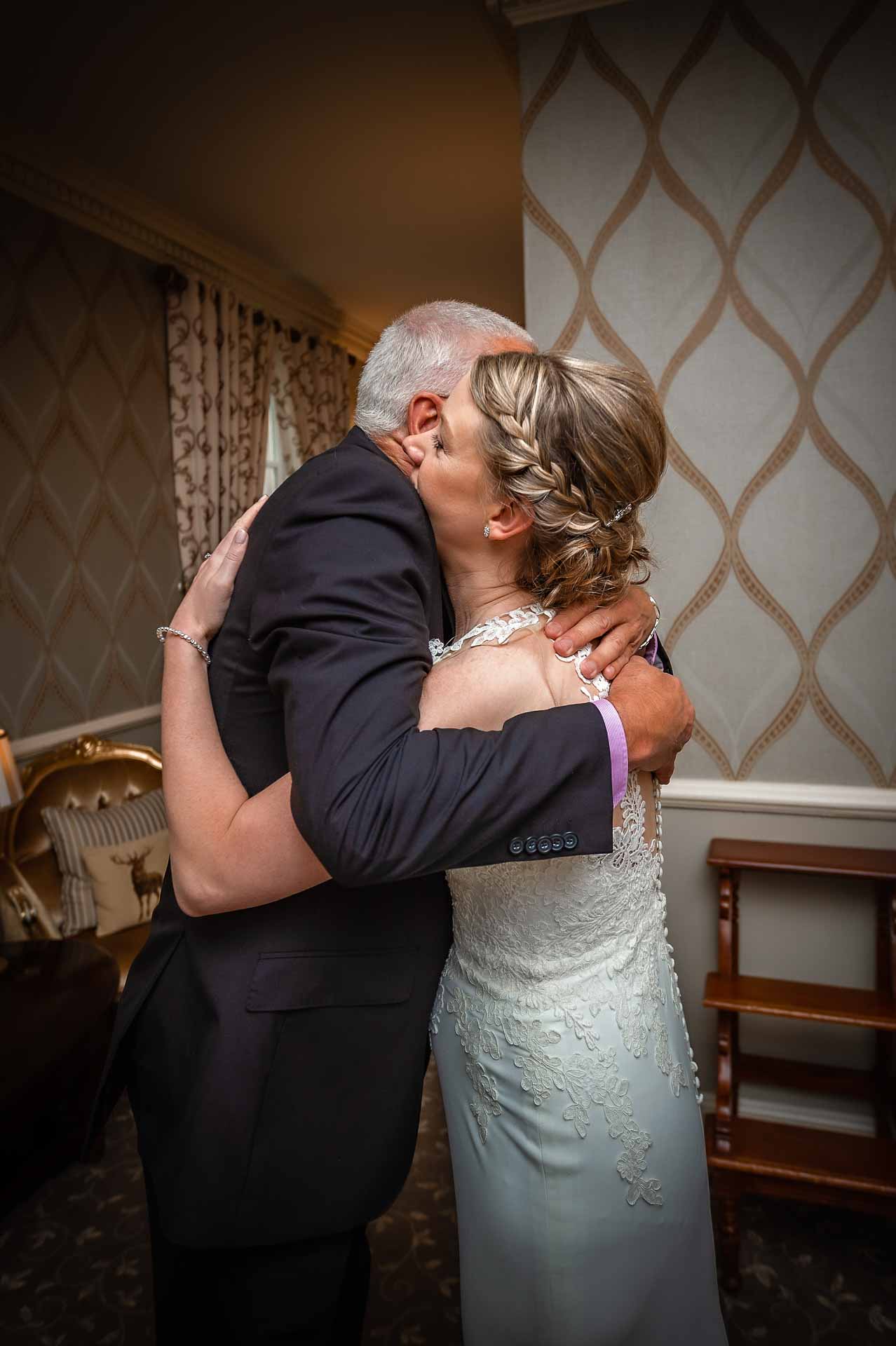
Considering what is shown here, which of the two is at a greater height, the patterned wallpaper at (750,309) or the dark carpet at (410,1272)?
the patterned wallpaper at (750,309)

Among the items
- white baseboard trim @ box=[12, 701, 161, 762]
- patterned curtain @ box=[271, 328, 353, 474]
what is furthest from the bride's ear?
patterned curtain @ box=[271, 328, 353, 474]

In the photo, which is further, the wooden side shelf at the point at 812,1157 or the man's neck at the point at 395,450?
the wooden side shelf at the point at 812,1157

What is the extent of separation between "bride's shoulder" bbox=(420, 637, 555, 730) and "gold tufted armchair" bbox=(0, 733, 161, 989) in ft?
8.15

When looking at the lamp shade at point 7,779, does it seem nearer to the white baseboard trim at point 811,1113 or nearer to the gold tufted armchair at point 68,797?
the gold tufted armchair at point 68,797

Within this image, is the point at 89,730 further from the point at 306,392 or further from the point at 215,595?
the point at 215,595

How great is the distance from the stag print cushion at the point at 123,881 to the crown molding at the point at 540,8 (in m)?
2.83

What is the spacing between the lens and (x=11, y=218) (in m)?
3.66

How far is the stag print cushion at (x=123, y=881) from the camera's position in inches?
132

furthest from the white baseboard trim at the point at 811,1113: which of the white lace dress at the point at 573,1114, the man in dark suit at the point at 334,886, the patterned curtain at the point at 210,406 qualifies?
the patterned curtain at the point at 210,406

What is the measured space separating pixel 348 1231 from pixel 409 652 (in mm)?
810

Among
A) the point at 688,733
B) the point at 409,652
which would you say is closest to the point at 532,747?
the point at 409,652

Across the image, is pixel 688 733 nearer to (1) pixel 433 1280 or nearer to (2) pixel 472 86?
(1) pixel 433 1280

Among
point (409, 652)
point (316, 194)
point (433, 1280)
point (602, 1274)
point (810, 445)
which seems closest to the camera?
point (409, 652)

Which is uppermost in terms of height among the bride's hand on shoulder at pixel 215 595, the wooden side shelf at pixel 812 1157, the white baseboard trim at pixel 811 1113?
the bride's hand on shoulder at pixel 215 595
